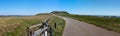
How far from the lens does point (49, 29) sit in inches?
407

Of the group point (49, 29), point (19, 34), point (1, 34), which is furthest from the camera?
point (19, 34)

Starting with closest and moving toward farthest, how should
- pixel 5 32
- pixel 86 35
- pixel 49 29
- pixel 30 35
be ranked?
pixel 30 35 < pixel 49 29 < pixel 5 32 < pixel 86 35

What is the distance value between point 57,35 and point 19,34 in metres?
3.77

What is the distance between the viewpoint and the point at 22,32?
13648 mm

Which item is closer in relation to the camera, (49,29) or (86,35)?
(49,29)

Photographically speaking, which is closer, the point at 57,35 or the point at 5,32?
the point at 5,32

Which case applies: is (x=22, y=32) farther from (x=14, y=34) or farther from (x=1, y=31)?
(x=1, y=31)

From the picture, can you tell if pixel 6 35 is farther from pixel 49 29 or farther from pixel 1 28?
pixel 49 29

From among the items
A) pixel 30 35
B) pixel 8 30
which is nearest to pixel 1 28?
pixel 8 30

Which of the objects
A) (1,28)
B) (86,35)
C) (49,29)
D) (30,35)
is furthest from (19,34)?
(30,35)

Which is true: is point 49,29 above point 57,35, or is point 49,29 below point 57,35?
above

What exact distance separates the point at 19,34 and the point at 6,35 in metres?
1.50

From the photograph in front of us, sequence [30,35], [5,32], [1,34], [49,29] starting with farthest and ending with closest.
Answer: [5,32] < [1,34] < [49,29] < [30,35]

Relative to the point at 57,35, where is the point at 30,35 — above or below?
above
